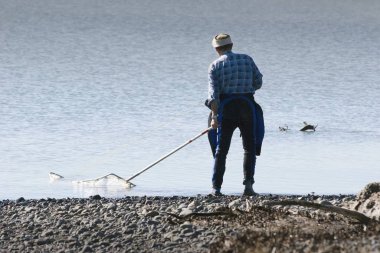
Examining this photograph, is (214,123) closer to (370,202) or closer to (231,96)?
(231,96)

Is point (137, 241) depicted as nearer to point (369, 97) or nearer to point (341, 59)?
point (369, 97)

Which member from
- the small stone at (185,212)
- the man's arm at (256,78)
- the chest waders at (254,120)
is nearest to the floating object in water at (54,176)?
the chest waders at (254,120)

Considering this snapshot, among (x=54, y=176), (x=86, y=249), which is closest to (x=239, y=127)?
(x=86, y=249)

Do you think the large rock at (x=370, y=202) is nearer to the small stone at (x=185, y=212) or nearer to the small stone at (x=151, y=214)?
the small stone at (x=185, y=212)

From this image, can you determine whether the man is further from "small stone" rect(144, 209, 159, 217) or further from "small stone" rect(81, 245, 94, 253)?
"small stone" rect(81, 245, 94, 253)

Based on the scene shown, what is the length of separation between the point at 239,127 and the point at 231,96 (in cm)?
35

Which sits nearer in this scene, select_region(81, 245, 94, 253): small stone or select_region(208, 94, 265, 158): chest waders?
select_region(81, 245, 94, 253): small stone

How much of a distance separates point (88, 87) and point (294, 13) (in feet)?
138

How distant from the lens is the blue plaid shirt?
50.6ft

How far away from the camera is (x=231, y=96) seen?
51.0ft

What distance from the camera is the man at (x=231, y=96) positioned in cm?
1545

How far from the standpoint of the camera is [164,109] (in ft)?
94.5

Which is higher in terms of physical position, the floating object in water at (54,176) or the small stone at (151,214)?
the floating object in water at (54,176)

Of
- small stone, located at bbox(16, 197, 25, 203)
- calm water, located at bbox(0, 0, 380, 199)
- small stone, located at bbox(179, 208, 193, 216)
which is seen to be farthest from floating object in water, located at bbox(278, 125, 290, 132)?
small stone, located at bbox(179, 208, 193, 216)
